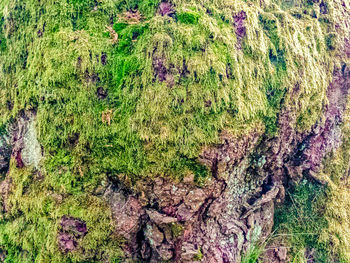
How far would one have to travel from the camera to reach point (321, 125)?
12.7 feet

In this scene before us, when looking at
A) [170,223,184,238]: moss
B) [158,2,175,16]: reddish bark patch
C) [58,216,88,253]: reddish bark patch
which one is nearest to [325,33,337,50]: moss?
[158,2,175,16]: reddish bark patch

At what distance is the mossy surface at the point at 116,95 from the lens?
305 cm

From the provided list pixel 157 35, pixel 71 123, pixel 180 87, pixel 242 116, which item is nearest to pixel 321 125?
pixel 242 116

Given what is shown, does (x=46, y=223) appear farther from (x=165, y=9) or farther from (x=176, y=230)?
(x=165, y=9)

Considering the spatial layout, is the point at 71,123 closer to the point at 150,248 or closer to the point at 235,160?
the point at 150,248

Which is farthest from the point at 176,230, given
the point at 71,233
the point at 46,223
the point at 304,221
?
the point at 304,221

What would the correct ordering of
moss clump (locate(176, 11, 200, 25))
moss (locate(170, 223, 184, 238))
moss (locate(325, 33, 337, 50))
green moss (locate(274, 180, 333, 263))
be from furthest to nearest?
moss (locate(325, 33, 337, 50)), green moss (locate(274, 180, 333, 263)), moss clump (locate(176, 11, 200, 25)), moss (locate(170, 223, 184, 238))

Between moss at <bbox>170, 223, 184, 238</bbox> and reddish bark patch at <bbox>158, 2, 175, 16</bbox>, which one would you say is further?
reddish bark patch at <bbox>158, 2, 175, 16</bbox>

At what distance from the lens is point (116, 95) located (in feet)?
10.4

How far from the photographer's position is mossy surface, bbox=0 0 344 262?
3.05m

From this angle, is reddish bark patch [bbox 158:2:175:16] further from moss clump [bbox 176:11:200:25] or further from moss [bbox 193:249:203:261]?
moss [bbox 193:249:203:261]

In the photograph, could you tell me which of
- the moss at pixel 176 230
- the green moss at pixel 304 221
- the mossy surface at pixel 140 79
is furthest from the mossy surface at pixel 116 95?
the green moss at pixel 304 221

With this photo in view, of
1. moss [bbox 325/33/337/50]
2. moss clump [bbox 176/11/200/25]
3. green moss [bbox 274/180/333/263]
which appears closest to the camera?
moss clump [bbox 176/11/200/25]

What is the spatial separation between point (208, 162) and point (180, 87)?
91cm
